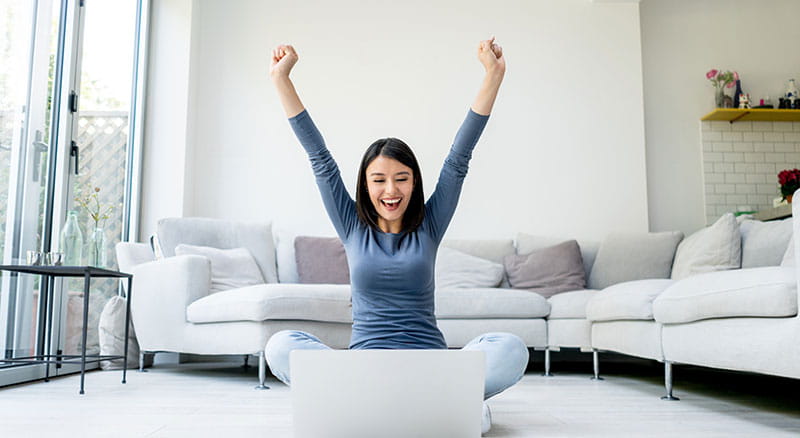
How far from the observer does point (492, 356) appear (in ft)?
5.83

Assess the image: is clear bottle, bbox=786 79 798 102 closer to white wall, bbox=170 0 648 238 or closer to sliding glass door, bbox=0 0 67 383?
white wall, bbox=170 0 648 238

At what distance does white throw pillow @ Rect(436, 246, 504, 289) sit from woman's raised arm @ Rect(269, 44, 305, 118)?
2.67 m

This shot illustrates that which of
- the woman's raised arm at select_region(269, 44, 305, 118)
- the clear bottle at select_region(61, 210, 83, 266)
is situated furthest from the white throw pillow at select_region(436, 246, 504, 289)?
the woman's raised arm at select_region(269, 44, 305, 118)

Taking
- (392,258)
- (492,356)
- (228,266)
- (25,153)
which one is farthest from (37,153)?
(492,356)

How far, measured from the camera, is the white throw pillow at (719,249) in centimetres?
336

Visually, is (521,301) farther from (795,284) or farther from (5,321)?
(5,321)

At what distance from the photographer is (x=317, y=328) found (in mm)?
3344

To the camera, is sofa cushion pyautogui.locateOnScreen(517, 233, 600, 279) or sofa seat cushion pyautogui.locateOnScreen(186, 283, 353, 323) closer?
sofa seat cushion pyautogui.locateOnScreen(186, 283, 353, 323)

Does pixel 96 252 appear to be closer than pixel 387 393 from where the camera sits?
No

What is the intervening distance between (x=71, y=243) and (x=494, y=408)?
77.2 inches

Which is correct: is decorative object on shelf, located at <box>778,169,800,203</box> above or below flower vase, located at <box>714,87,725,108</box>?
below

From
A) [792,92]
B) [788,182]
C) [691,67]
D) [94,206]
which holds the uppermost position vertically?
[691,67]

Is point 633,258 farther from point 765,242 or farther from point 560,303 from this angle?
point 765,242

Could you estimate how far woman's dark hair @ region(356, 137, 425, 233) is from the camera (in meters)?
1.77
